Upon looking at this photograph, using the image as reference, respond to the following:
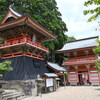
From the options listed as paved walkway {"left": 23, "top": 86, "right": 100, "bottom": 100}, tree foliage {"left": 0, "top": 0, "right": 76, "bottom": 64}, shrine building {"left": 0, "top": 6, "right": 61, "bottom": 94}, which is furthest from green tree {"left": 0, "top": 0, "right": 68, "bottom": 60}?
paved walkway {"left": 23, "top": 86, "right": 100, "bottom": 100}

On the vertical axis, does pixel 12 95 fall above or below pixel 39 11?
below

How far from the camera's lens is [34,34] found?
56.6 feet

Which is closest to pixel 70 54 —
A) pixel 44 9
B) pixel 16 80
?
pixel 44 9

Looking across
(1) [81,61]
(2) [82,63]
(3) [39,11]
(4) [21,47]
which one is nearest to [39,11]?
(3) [39,11]

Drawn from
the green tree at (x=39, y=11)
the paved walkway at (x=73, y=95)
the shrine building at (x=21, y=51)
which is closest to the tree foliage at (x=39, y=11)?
the green tree at (x=39, y=11)

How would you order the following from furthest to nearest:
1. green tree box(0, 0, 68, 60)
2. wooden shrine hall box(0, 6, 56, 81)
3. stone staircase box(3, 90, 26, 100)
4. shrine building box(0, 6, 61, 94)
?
1. green tree box(0, 0, 68, 60)
2. wooden shrine hall box(0, 6, 56, 81)
3. shrine building box(0, 6, 61, 94)
4. stone staircase box(3, 90, 26, 100)

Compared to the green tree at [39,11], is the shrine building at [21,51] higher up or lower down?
lower down

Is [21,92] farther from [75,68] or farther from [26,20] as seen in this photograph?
[75,68]

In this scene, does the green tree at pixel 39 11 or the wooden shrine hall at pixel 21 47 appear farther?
the green tree at pixel 39 11

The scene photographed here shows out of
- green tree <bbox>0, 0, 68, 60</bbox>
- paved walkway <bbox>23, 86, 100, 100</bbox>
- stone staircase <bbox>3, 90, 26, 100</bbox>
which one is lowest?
paved walkway <bbox>23, 86, 100, 100</bbox>

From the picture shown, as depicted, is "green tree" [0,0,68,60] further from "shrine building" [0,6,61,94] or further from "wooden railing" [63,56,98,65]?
"shrine building" [0,6,61,94]

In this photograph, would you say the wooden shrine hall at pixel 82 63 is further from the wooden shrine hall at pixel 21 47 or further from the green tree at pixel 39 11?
the wooden shrine hall at pixel 21 47

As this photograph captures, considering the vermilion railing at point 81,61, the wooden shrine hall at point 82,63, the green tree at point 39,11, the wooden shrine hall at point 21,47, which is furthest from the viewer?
the green tree at point 39,11

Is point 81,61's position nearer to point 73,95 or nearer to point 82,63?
point 82,63
